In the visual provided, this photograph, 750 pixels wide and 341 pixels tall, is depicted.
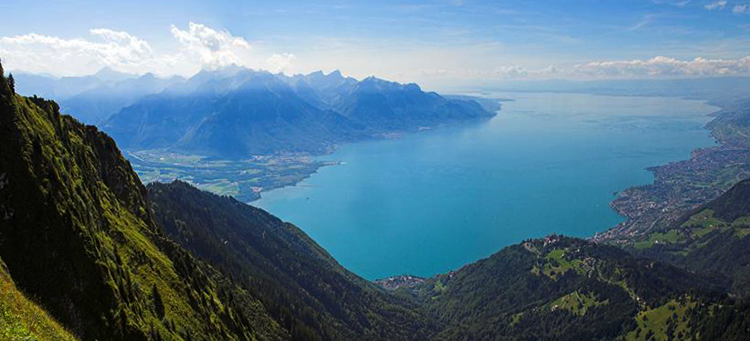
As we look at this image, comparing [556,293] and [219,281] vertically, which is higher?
[219,281]

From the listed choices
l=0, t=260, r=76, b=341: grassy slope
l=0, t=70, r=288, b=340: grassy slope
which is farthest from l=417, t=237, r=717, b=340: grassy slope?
l=0, t=260, r=76, b=341: grassy slope

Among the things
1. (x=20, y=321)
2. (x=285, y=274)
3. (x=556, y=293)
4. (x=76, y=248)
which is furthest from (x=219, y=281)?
(x=556, y=293)

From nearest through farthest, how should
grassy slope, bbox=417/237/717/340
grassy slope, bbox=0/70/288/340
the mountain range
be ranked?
grassy slope, bbox=0/70/288/340
the mountain range
grassy slope, bbox=417/237/717/340

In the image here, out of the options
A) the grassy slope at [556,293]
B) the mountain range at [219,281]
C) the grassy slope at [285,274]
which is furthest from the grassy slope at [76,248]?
the grassy slope at [556,293]

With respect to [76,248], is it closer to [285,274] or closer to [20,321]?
[20,321]

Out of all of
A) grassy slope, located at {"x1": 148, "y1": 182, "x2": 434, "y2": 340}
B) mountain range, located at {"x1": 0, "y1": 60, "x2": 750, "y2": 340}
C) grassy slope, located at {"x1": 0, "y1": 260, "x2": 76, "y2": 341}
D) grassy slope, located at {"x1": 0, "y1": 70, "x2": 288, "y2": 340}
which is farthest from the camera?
grassy slope, located at {"x1": 148, "y1": 182, "x2": 434, "y2": 340}

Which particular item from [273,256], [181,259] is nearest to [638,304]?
→ [273,256]

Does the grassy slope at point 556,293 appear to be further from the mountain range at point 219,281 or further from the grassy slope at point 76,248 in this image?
the grassy slope at point 76,248

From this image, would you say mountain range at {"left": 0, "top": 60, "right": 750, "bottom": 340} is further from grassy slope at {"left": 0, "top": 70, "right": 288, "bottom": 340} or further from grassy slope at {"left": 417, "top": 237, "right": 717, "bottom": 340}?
grassy slope at {"left": 417, "top": 237, "right": 717, "bottom": 340}
